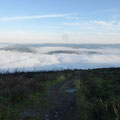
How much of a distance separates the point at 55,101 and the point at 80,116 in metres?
2.66

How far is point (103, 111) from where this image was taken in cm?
691

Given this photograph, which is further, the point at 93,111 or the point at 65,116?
the point at 65,116

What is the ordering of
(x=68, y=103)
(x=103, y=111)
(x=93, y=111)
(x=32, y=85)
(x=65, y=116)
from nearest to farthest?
1. (x=103, y=111)
2. (x=93, y=111)
3. (x=65, y=116)
4. (x=68, y=103)
5. (x=32, y=85)

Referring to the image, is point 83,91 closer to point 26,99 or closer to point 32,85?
point 32,85

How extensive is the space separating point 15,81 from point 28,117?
17.8ft

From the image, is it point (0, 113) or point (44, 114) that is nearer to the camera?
point (0, 113)

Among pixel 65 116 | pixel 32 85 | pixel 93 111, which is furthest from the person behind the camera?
pixel 32 85

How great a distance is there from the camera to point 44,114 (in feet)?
26.6

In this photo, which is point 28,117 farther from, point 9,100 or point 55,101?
point 55,101

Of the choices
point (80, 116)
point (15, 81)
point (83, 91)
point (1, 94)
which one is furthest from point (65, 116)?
point (15, 81)

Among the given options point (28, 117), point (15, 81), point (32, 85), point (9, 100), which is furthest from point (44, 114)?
point (15, 81)

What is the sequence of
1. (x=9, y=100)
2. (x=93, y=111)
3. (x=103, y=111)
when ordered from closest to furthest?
(x=103, y=111), (x=93, y=111), (x=9, y=100)

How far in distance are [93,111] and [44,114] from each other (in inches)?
69.3

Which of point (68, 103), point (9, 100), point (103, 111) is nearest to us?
point (103, 111)
